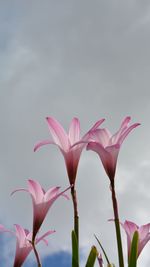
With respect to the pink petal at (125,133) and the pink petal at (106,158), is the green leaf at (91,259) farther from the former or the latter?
the pink petal at (125,133)

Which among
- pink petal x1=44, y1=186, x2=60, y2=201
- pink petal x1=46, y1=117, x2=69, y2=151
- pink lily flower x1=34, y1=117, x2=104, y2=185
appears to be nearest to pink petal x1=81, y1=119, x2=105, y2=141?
pink lily flower x1=34, y1=117, x2=104, y2=185

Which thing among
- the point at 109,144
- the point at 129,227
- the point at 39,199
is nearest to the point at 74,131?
the point at 109,144

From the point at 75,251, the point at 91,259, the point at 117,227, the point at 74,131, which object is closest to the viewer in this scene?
the point at 117,227

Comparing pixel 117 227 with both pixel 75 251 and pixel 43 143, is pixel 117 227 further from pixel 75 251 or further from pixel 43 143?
pixel 43 143

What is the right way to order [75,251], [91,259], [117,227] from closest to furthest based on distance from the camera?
[117,227]
[75,251]
[91,259]

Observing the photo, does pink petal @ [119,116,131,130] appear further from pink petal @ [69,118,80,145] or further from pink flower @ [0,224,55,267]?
pink flower @ [0,224,55,267]

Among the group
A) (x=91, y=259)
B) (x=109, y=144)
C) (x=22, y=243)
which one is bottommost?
(x=91, y=259)

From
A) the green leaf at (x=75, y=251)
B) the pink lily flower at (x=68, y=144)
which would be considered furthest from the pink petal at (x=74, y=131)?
the green leaf at (x=75, y=251)
